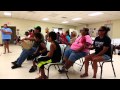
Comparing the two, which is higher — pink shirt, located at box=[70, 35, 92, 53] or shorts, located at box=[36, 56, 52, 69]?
pink shirt, located at box=[70, 35, 92, 53]

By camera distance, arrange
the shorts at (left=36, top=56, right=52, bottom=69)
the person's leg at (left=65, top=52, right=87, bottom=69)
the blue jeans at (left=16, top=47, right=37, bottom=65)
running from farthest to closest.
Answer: the blue jeans at (left=16, top=47, right=37, bottom=65), the person's leg at (left=65, top=52, right=87, bottom=69), the shorts at (left=36, top=56, right=52, bottom=69)

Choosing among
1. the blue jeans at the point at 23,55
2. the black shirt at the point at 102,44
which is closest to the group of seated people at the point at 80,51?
the black shirt at the point at 102,44

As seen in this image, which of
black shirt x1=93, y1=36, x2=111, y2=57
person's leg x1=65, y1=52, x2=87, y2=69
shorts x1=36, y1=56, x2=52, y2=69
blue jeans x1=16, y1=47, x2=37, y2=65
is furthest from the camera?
blue jeans x1=16, y1=47, x2=37, y2=65

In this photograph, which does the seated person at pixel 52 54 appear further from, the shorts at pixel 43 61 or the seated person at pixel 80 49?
the seated person at pixel 80 49

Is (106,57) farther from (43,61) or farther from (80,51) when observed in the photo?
(43,61)

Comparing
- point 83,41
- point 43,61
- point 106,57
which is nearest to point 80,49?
point 83,41

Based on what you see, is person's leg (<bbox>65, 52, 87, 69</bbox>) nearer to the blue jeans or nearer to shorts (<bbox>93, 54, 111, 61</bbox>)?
shorts (<bbox>93, 54, 111, 61</bbox>)

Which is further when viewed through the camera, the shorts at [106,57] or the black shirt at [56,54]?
the shorts at [106,57]

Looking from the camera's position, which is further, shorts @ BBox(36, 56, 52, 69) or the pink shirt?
the pink shirt

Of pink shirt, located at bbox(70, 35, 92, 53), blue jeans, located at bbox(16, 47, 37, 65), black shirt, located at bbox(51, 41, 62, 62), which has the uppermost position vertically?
pink shirt, located at bbox(70, 35, 92, 53)

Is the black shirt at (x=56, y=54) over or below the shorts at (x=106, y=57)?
over

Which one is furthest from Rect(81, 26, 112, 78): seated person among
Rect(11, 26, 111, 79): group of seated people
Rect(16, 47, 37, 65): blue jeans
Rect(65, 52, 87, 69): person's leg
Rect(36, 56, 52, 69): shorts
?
Rect(16, 47, 37, 65): blue jeans

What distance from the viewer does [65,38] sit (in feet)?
16.6
